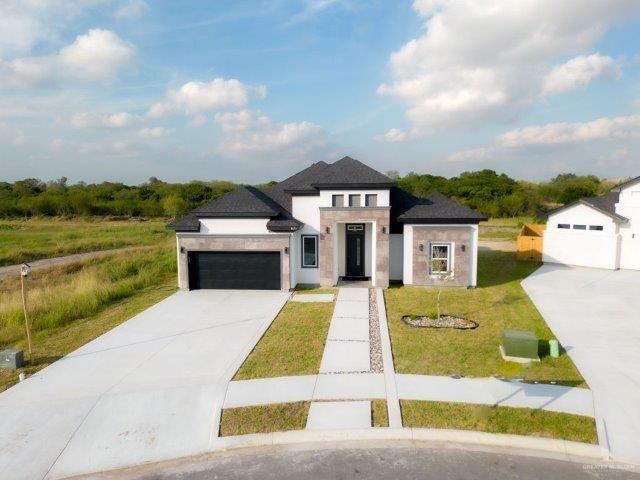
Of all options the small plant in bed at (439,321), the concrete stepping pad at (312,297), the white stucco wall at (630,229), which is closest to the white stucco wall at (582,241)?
the white stucco wall at (630,229)

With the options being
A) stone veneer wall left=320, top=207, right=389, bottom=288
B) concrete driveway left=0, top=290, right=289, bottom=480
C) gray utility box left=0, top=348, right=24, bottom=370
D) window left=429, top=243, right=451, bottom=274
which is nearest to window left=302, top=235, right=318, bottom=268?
stone veneer wall left=320, top=207, right=389, bottom=288

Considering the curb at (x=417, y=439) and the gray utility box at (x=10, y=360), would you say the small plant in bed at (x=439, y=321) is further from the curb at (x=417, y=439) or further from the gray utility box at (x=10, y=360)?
the gray utility box at (x=10, y=360)

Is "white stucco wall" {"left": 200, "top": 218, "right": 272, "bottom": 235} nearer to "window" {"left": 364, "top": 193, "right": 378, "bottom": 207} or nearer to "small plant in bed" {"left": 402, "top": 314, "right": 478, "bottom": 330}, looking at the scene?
"window" {"left": 364, "top": 193, "right": 378, "bottom": 207}

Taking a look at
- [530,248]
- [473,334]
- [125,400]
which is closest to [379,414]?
[125,400]

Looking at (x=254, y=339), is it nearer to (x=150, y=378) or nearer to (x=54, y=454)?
(x=150, y=378)

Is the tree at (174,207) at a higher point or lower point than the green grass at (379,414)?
higher
